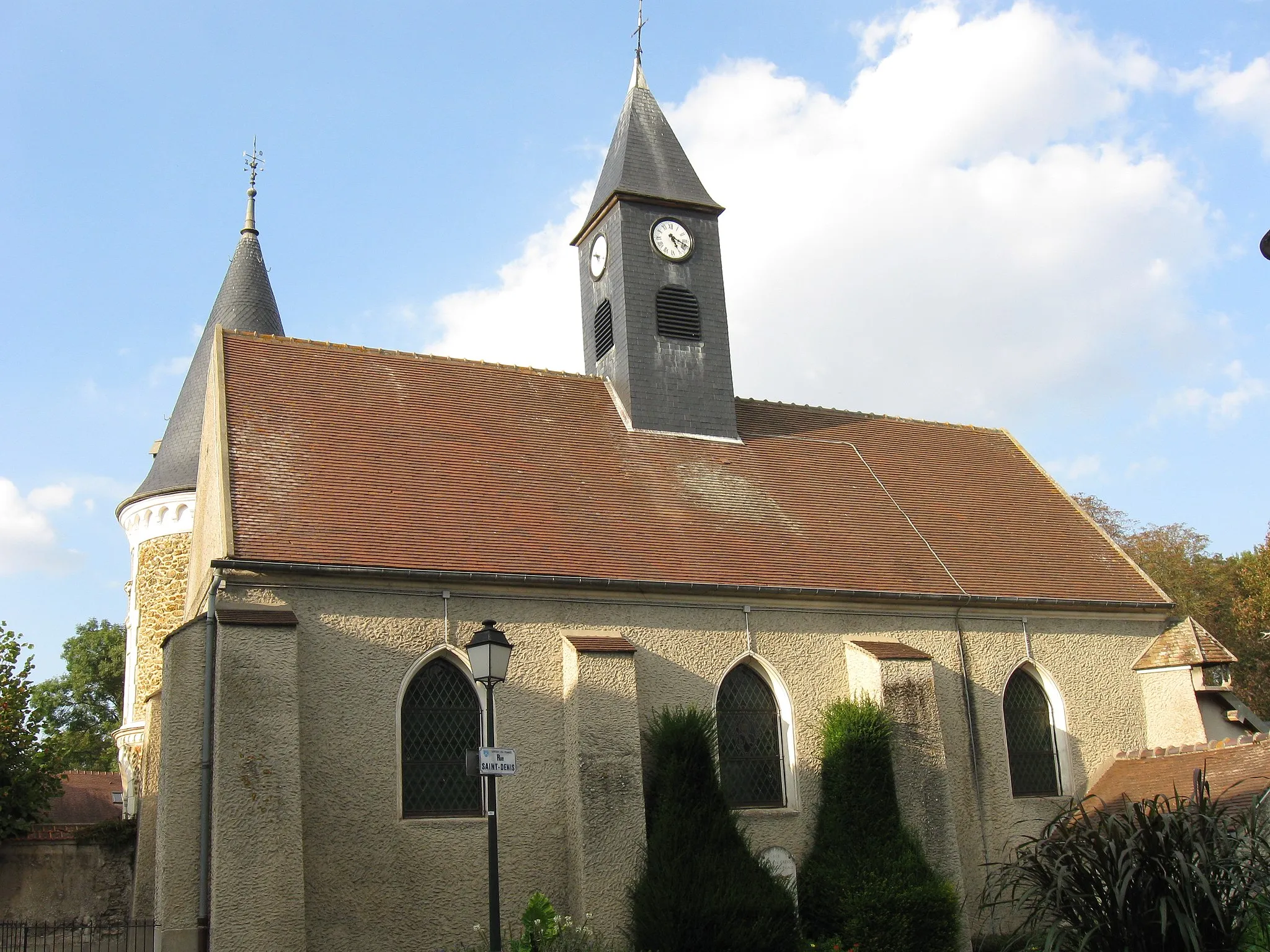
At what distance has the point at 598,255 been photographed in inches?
894

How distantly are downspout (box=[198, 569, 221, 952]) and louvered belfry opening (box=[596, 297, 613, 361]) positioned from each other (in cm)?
927

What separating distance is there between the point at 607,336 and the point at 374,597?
829 cm

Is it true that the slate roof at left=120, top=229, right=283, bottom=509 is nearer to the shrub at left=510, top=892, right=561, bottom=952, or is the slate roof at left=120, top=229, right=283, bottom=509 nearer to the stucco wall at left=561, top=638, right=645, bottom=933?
the stucco wall at left=561, top=638, right=645, bottom=933

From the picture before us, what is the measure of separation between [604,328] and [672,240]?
2.09 meters

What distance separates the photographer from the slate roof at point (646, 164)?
22.4m

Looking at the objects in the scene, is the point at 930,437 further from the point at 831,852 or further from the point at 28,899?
the point at 28,899

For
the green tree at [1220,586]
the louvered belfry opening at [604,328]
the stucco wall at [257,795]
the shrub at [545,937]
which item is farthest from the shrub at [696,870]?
the green tree at [1220,586]

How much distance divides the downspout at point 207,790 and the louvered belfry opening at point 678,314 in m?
9.73

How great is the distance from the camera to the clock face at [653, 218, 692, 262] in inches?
872

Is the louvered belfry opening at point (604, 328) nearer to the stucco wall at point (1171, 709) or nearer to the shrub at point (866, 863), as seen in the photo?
the shrub at point (866, 863)

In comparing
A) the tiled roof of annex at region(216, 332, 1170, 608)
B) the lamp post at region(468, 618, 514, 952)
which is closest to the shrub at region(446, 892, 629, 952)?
the lamp post at region(468, 618, 514, 952)

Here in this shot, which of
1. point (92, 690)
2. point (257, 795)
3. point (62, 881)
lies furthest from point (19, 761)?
point (92, 690)

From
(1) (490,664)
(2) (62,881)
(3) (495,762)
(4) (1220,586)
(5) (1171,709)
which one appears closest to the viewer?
(3) (495,762)

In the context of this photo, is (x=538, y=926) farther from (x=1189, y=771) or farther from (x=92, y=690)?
(x=92, y=690)
